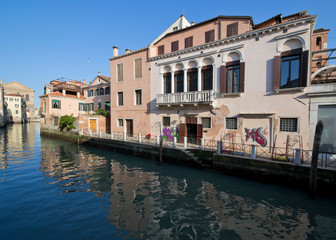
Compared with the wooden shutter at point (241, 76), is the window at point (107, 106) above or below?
below

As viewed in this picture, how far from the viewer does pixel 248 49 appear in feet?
41.9

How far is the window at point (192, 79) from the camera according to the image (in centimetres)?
1567

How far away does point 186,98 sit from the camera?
1528 centimetres

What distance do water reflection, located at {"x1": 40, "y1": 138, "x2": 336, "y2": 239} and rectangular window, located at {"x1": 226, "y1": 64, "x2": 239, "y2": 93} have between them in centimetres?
714

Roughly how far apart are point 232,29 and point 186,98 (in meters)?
6.76

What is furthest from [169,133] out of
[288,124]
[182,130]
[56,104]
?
[56,104]

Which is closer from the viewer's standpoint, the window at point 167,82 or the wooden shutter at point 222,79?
the wooden shutter at point 222,79

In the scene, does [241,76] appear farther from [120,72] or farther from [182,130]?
[120,72]

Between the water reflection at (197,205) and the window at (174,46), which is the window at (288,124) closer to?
the water reflection at (197,205)

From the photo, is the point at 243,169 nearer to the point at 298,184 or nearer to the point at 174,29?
the point at 298,184

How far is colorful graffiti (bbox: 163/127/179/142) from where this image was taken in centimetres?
1678

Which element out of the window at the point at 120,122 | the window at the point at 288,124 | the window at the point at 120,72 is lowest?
the window at the point at 120,122

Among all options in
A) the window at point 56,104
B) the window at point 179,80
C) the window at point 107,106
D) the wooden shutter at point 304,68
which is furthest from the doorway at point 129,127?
the window at point 56,104

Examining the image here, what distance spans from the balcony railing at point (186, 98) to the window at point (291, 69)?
472 cm
